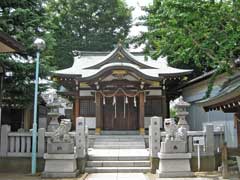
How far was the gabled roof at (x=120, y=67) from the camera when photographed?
2039cm

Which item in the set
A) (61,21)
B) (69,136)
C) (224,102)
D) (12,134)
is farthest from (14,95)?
(61,21)

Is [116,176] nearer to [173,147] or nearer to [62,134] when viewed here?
[173,147]

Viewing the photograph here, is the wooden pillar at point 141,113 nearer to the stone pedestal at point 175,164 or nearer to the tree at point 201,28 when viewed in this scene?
the stone pedestal at point 175,164

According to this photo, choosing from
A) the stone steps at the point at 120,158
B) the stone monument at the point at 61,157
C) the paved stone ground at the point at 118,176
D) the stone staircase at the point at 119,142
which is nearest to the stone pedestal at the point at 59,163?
the stone monument at the point at 61,157

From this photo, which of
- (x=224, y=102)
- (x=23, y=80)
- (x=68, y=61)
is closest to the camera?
(x=224, y=102)

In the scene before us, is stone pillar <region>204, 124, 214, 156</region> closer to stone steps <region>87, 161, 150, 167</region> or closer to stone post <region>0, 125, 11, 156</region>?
stone steps <region>87, 161, 150, 167</region>

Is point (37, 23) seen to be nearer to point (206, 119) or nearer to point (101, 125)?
point (101, 125)

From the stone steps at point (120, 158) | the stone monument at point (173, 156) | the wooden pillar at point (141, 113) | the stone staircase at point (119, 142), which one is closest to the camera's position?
the stone monument at point (173, 156)

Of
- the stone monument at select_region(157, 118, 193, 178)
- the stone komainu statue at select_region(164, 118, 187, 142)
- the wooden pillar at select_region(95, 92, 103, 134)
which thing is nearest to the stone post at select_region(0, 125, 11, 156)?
the stone monument at select_region(157, 118, 193, 178)

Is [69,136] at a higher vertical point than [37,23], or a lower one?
lower

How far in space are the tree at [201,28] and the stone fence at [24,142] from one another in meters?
4.66

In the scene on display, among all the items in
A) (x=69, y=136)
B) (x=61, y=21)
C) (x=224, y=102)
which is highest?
(x=61, y=21)

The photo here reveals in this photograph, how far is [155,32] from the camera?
12.8m

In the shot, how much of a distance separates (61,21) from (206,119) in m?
24.4
